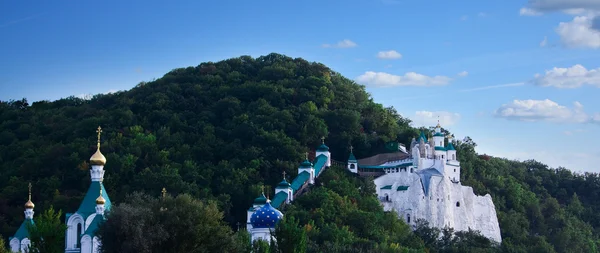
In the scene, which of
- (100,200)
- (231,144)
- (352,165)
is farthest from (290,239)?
(231,144)

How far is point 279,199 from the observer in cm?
5347

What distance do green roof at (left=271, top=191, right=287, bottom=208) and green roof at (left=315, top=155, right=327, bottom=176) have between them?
3.56 m

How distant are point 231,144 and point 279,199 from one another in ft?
27.2

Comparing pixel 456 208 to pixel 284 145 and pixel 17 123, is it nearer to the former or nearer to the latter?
pixel 284 145

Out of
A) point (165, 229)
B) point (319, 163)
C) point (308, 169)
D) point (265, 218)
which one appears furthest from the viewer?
point (319, 163)

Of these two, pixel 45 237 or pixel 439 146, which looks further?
pixel 439 146

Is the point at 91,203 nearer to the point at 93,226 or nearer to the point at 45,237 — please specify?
the point at 93,226

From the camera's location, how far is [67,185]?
5834 centimetres

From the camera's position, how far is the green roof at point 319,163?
57.4 m

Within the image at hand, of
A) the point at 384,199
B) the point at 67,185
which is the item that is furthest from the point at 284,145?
the point at 67,185

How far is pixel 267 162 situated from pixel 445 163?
8.36m

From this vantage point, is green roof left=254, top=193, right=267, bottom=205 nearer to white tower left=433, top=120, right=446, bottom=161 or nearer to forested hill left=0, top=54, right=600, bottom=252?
forested hill left=0, top=54, right=600, bottom=252

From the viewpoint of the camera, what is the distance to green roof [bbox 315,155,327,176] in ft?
188

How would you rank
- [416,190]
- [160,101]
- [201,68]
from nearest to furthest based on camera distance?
[416,190], [160,101], [201,68]
